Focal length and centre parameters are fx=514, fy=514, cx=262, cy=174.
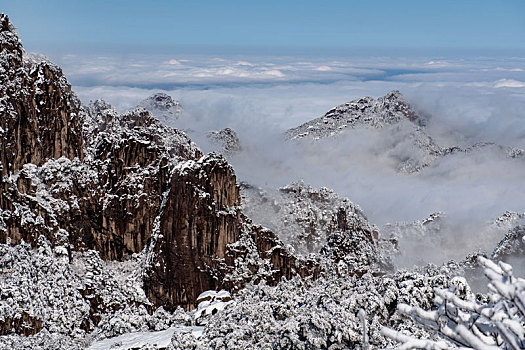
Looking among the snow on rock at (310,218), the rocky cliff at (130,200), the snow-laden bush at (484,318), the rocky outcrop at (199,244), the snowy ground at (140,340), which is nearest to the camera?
the snow-laden bush at (484,318)

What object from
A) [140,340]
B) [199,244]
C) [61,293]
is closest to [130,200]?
[199,244]

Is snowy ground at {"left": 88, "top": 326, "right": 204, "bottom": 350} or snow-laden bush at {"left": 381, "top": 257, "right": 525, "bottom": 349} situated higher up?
snow-laden bush at {"left": 381, "top": 257, "right": 525, "bottom": 349}

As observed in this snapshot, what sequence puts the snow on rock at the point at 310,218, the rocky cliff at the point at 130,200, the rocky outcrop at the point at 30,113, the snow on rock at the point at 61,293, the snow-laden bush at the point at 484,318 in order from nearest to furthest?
the snow-laden bush at the point at 484,318 → the snow on rock at the point at 61,293 → the rocky outcrop at the point at 30,113 → the rocky cliff at the point at 130,200 → the snow on rock at the point at 310,218

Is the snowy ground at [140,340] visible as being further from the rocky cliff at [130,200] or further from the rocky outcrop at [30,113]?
the rocky outcrop at [30,113]

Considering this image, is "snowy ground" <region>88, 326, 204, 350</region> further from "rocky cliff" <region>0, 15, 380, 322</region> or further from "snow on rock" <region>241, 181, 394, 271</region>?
"snow on rock" <region>241, 181, 394, 271</region>

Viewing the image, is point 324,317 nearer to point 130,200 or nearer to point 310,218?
point 130,200

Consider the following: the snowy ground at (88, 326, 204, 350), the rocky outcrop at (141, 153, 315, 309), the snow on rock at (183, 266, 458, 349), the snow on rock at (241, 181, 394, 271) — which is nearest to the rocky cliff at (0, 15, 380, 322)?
the rocky outcrop at (141, 153, 315, 309)

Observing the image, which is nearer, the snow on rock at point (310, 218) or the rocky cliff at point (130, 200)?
the rocky cliff at point (130, 200)

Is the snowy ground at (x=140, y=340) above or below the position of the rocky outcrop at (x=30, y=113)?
below

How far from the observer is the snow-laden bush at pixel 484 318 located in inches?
272

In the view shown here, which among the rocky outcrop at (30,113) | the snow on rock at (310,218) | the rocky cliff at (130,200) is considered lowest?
A: the snow on rock at (310,218)

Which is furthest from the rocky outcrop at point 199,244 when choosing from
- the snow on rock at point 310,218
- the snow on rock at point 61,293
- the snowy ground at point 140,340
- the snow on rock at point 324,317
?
the snow on rock at point 324,317

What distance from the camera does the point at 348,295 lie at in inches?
1152

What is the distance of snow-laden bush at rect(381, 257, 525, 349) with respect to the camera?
6.92m
